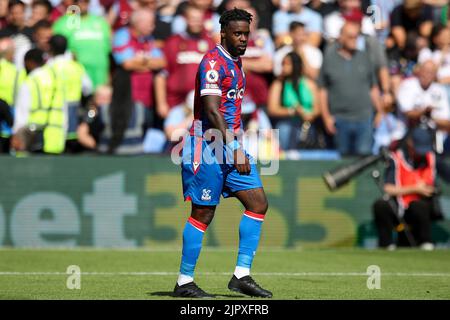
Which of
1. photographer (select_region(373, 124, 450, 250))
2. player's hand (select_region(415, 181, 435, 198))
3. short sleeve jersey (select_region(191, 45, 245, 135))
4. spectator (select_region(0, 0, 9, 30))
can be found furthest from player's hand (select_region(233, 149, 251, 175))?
spectator (select_region(0, 0, 9, 30))

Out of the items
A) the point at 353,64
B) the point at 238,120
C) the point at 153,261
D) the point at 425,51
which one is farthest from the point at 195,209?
the point at 425,51

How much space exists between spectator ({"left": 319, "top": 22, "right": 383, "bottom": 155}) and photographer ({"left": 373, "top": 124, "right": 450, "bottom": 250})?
0.59m

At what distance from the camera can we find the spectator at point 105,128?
54.7 feet

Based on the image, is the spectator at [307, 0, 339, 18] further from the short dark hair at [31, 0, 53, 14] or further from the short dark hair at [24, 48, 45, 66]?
the short dark hair at [24, 48, 45, 66]

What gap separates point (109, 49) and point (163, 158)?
2178 millimetres

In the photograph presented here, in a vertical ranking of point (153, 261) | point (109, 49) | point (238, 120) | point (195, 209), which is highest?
point (109, 49)

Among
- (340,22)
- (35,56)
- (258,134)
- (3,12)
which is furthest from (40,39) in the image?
(340,22)

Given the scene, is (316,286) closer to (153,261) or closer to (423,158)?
(153,261)

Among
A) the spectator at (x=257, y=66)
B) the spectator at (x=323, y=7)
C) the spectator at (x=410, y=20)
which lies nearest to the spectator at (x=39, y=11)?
the spectator at (x=257, y=66)

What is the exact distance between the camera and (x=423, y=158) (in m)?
16.3

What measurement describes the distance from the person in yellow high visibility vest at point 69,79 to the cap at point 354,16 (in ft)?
13.6

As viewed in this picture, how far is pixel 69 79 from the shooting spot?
16281 mm

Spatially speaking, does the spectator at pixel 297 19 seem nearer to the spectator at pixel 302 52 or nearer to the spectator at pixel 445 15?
the spectator at pixel 302 52

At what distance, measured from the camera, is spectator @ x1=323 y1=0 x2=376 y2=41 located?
1772 centimetres
